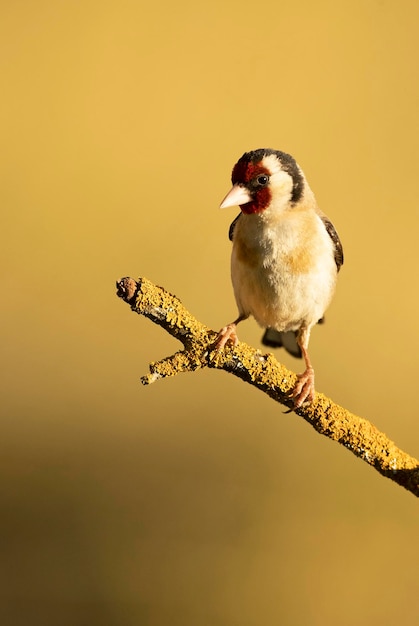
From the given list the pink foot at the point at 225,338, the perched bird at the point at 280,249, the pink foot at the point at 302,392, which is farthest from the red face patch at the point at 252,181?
the pink foot at the point at 302,392

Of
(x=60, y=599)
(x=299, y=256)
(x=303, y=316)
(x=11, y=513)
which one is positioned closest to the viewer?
(x=299, y=256)

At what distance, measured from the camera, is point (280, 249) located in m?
1.61

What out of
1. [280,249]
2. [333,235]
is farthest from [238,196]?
[333,235]

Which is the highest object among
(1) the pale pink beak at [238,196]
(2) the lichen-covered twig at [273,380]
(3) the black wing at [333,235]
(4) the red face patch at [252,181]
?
(3) the black wing at [333,235]

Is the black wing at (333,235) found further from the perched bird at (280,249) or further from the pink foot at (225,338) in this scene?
the pink foot at (225,338)

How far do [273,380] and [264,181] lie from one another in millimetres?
378

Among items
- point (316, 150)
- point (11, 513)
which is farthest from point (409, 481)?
point (11, 513)

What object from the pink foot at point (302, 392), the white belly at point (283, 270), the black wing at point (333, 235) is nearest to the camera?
the pink foot at point (302, 392)

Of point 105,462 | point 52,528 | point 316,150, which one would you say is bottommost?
point 52,528

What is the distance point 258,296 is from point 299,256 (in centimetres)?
12

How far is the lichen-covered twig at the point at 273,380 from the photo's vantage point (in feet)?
4.14

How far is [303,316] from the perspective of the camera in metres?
A: 1.75

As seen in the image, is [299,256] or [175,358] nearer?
[175,358]

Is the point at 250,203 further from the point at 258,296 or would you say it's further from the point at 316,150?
the point at 316,150
